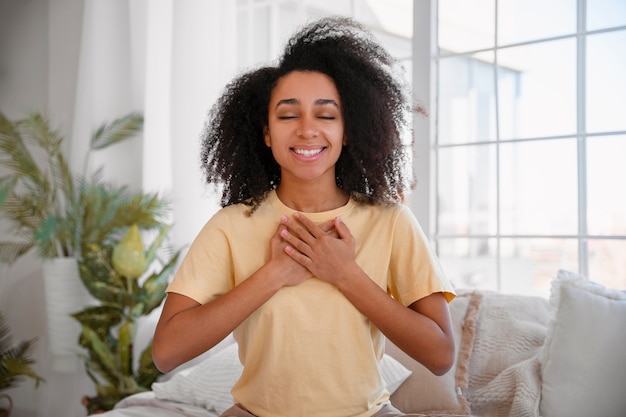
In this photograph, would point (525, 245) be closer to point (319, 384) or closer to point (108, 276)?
point (108, 276)

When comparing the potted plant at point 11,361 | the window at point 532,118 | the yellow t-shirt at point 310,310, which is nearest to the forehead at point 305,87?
the yellow t-shirt at point 310,310

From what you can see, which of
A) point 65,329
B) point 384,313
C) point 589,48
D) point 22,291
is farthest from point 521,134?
point 22,291

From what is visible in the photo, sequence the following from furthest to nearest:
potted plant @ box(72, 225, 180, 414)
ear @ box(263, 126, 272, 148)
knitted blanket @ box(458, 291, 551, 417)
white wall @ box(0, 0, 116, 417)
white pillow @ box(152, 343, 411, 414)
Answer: white wall @ box(0, 0, 116, 417), potted plant @ box(72, 225, 180, 414), white pillow @ box(152, 343, 411, 414), knitted blanket @ box(458, 291, 551, 417), ear @ box(263, 126, 272, 148)

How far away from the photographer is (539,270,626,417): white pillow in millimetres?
2078

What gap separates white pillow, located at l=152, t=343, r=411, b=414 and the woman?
79 centimetres

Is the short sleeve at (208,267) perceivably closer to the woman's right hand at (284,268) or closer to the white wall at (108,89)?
the woman's right hand at (284,268)

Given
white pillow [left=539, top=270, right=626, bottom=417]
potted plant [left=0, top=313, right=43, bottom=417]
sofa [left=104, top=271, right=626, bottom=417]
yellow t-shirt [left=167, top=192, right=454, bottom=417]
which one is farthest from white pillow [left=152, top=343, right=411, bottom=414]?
potted plant [left=0, top=313, right=43, bottom=417]

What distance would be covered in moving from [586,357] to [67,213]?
8.98 feet

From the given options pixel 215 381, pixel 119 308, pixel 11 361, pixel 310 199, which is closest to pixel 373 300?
pixel 310 199

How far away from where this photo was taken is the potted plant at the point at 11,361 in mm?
4074

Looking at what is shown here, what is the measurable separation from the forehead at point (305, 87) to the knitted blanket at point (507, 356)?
1193 mm

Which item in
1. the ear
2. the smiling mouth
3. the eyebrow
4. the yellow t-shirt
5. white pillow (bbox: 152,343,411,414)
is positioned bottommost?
white pillow (bbox: 152,343,411,414)

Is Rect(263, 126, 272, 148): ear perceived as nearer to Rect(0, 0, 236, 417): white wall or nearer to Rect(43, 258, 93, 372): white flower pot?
Rect(0, 0, 236, 417): white wall

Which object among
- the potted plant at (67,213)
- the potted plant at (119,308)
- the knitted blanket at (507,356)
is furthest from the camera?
the potted plant at (67,213)
